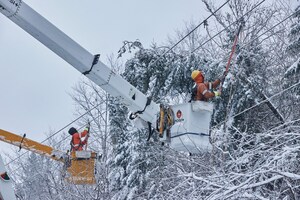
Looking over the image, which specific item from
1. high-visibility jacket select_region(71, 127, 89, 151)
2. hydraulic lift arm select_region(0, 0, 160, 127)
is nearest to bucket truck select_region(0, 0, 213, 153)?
hydraulic lift arm select_region(0, 0, 160, 127)

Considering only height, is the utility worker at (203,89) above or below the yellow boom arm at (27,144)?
below

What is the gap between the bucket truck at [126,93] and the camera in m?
5.54

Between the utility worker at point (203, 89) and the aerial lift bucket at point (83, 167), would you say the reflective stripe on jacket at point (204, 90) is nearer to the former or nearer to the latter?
the utility worker at point (203, 89)

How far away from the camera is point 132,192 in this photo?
12625 mm

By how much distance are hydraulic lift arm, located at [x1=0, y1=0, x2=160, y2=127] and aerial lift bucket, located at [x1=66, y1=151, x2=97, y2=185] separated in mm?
4594

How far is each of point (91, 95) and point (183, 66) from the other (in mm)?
14545

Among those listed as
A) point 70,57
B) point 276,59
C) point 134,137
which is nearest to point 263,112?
point 134,137

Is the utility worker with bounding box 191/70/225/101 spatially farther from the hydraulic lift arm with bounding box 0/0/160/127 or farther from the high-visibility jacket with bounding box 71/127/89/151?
the high-visibility jacket with bounding box 71/127/89/151

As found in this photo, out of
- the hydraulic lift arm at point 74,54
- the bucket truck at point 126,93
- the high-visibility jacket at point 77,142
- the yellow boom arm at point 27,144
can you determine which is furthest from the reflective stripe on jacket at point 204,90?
the high-visibility jacket at point 77,142

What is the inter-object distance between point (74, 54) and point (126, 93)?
37.3 inches

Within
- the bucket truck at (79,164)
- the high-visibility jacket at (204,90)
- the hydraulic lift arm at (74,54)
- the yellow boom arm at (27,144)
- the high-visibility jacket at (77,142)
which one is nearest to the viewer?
the hydraulic lift arm at (74,54)

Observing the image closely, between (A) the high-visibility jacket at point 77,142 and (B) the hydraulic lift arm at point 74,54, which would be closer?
(B) the hydraulic lift arm at point 74,54

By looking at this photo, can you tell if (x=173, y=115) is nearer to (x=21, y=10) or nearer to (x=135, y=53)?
(x=21, y=10)

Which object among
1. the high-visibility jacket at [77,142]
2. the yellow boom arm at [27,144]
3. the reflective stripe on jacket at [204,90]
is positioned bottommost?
the reflective stripe on jacket at [204,90]
